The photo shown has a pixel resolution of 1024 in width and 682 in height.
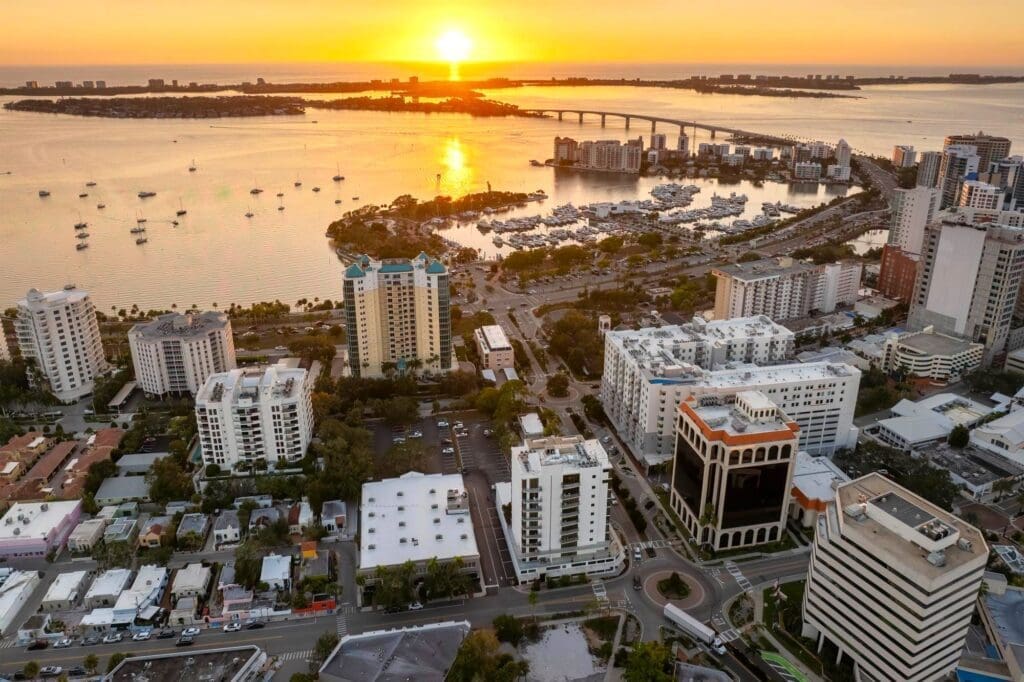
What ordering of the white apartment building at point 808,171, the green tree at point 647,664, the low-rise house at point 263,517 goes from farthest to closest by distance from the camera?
the white apartment building at point 808,171, the low-rise house at point 263,517, the green tree at point 647,664

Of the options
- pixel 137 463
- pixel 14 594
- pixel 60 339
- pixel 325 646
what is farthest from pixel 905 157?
pixel 14 594

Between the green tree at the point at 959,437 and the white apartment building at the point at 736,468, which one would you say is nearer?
the white apartment building at the point at 736,468

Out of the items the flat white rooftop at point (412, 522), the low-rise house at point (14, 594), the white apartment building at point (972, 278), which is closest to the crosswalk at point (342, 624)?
the flat white rooftop at point (412, 522)

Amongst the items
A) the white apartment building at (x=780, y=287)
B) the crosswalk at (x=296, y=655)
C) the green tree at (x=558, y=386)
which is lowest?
the crosswalk at (x=296, y=655)

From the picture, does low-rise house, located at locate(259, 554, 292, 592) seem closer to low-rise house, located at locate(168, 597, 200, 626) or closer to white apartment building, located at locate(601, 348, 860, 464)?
low-rise house, located at locate(168, 597, 200, 626)

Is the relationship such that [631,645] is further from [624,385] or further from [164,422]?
[164,422]

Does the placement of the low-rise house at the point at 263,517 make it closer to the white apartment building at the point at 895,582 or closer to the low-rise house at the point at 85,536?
the low-rise house at the point at 85,536
